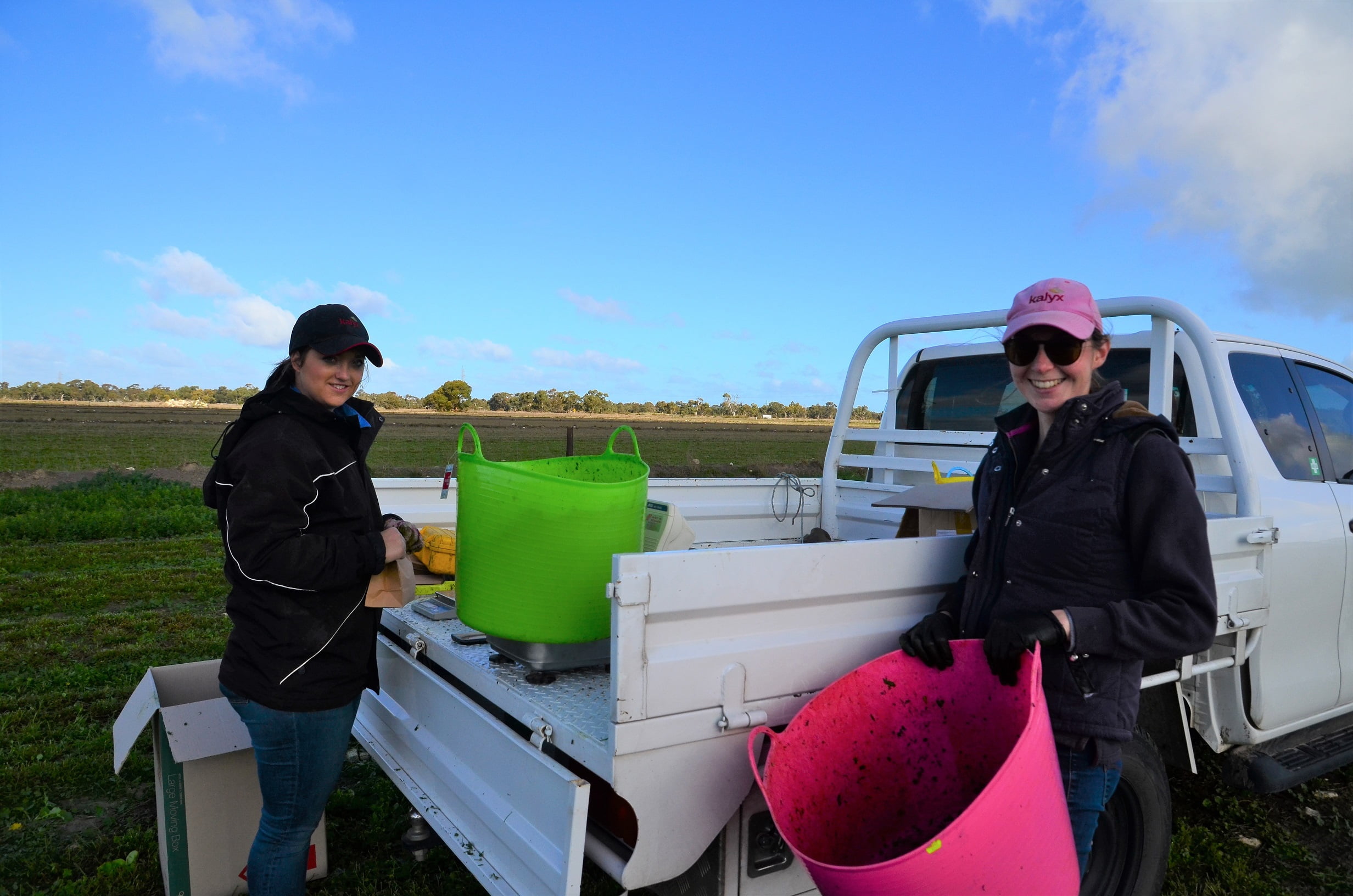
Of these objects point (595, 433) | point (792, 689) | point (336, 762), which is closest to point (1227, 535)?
point (792, 689)

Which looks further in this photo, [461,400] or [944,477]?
[461,400]

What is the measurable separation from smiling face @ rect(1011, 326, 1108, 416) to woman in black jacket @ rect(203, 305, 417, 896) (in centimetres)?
164

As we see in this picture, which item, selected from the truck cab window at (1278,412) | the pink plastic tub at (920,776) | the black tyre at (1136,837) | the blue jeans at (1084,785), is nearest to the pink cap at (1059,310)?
the pink plastic tub at (920,776)

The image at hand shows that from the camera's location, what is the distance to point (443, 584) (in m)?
3.62

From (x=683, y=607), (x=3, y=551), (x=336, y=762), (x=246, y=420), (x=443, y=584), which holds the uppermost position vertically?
(x=246, y=420)

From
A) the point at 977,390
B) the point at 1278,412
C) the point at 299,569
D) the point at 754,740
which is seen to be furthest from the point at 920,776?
the point at 977,390

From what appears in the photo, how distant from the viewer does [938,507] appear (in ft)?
9.92

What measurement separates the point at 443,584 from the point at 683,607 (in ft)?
6.89

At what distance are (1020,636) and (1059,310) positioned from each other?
732 millimetres

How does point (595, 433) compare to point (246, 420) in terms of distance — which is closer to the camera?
point (246, 420)

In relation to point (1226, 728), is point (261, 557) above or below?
above

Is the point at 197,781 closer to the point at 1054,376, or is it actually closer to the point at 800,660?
the point at 800,660

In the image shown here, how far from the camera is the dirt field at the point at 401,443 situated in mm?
21031

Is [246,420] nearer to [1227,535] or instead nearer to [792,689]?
[792,689]
